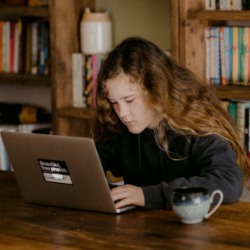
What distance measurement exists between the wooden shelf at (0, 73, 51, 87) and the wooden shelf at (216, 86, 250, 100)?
107cm

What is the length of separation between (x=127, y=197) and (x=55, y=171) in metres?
0.22

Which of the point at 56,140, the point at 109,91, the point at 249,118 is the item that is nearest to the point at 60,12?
the point at 249,118

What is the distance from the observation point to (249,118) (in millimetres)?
3725

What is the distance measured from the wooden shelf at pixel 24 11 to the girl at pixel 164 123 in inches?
65.4

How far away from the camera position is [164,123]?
2.63m

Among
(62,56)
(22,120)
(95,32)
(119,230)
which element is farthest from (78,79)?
(119,230)

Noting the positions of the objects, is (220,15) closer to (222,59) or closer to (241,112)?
(222,59)

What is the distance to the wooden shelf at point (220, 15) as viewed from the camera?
11.7ft

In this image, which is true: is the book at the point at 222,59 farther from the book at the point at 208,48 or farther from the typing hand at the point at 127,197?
the typing hand at the point at 127,197

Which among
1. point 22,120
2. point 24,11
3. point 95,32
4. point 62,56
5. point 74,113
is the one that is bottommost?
point 22,120

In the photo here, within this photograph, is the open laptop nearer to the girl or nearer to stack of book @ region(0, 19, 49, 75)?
the girl

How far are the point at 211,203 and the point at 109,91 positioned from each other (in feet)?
1.62

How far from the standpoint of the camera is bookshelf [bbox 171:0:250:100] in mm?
3672

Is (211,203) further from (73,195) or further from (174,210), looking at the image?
(73,195)
